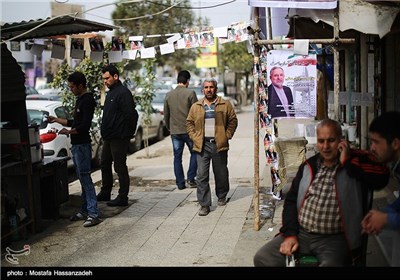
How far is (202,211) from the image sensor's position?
7.67m

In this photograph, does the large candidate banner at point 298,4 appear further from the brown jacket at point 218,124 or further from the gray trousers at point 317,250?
the gray trousers at point 317,250

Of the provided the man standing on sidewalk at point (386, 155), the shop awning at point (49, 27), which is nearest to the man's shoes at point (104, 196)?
the shop awning at point (49, 27)

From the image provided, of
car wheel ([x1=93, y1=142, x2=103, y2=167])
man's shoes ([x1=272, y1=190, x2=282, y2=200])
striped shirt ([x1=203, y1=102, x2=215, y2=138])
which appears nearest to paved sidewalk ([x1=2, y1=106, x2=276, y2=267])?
man's shoes ([x1=272, y1=190, x2=282, y2=200])

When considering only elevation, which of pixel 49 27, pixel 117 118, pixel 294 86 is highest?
pixel 49 27

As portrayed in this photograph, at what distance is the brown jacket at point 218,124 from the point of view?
7.77 metres

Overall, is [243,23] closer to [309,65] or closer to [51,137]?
[309,65]

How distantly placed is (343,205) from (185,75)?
226 inches

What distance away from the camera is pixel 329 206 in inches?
167

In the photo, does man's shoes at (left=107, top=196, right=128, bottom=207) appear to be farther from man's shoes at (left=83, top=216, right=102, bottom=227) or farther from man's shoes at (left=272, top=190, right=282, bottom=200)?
man's shoes at (left=272, top=190, right=282, bottom=200)

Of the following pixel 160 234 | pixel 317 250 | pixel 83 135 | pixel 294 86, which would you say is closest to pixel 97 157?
pixel 83 135

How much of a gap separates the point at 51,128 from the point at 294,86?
5.89 metres

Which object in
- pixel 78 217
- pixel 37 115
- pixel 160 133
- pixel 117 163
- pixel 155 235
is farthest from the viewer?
pixel 160 133

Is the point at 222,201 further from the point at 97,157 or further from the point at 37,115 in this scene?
the point at 97,157

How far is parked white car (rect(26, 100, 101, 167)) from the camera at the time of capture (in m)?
11.0
